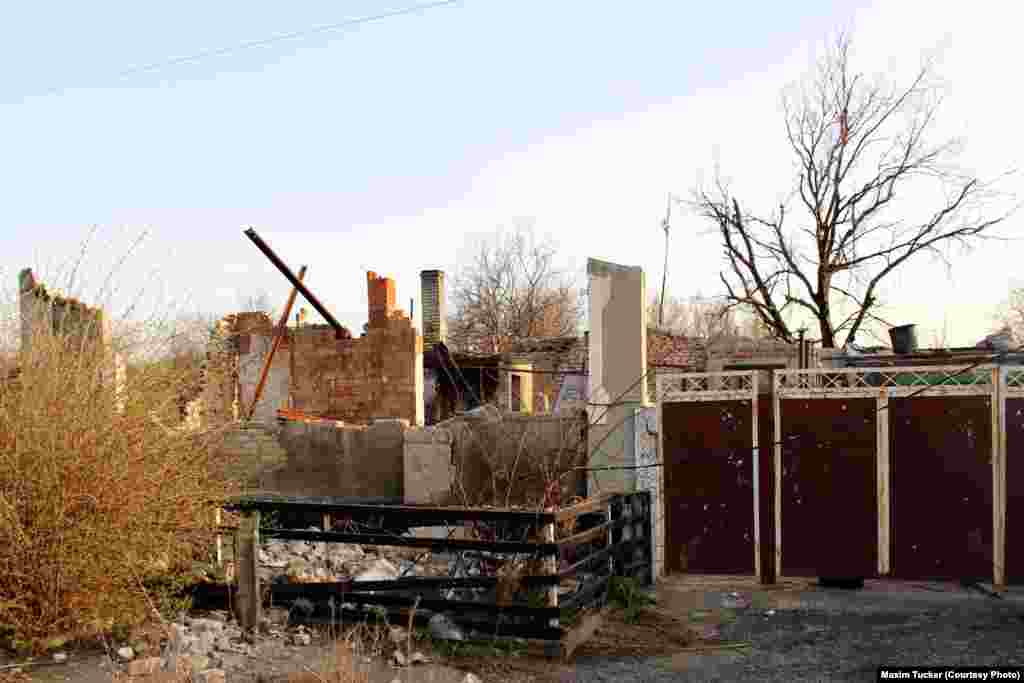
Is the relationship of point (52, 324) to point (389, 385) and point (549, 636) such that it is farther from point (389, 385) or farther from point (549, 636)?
point (389, 385)

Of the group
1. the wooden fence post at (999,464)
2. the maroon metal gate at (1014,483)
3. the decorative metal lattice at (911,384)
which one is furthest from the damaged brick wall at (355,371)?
the maroon metal gate at (1014,483)

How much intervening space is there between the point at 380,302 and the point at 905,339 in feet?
29.5

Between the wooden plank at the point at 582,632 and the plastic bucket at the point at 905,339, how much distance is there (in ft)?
32.5

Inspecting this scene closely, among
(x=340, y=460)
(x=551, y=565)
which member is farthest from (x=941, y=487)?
(x=340, y=460)

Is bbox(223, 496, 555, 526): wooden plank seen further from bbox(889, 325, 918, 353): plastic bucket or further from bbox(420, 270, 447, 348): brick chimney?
bbox(420, 270, 447, 348): brick chimney

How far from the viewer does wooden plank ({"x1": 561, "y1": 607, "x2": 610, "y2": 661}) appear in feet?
20.2

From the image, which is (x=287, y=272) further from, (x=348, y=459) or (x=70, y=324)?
(x=70, y=324)

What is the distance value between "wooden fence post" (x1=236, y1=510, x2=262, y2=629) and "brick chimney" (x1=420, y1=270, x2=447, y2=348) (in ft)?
64.1

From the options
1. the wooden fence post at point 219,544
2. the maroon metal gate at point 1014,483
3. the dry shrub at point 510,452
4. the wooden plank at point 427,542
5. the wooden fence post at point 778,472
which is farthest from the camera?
the dry shrub at point 510,452

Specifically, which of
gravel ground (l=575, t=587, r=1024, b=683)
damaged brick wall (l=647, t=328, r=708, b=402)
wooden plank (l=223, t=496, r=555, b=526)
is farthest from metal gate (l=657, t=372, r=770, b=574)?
damaged brick wall (l=647, t=328, r=708, b=402)

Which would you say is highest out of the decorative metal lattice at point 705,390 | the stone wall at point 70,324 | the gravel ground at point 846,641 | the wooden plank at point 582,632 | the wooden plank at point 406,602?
the stone wall at point 70,324

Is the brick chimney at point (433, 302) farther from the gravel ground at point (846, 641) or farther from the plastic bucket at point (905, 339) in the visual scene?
the gravel ground at point (846, 641)

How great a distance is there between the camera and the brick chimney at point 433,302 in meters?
26.1

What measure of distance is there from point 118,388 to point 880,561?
6.95 m
